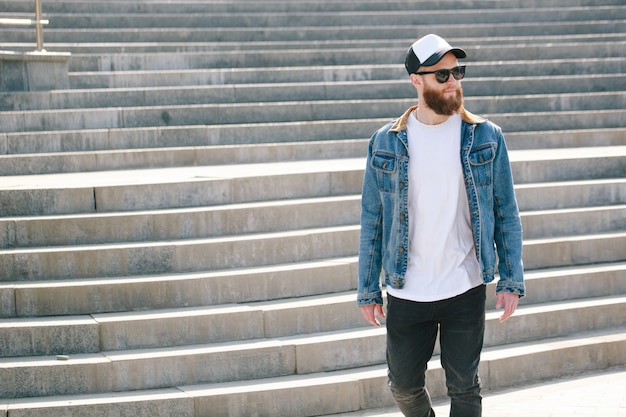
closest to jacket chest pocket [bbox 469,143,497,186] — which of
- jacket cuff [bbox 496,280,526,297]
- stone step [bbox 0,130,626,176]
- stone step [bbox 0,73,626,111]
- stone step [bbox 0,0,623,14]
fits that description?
jacket cuff [bbox 496,280,526,297]

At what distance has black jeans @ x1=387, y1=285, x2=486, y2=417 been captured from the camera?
4.34 m

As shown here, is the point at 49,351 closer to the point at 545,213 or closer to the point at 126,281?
the point at 126,281

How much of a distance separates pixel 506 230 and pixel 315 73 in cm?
709

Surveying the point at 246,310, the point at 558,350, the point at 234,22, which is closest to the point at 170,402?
the point at 246,310

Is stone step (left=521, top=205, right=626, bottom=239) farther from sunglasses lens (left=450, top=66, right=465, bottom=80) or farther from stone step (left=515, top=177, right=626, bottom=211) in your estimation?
sunglasses lens (left=450, top=66, right=465, bottom=80)

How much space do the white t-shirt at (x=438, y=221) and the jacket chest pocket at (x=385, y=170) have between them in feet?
0.23

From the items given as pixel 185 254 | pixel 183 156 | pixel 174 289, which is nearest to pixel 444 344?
pixel 174 289

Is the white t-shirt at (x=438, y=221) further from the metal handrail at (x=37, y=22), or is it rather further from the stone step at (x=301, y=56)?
the stone step at (x=301, y=56)

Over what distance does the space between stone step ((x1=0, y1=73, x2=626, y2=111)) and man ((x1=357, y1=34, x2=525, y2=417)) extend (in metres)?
6.21

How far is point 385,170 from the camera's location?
14.5ft

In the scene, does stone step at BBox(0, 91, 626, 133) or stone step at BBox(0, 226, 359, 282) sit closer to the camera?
stone step at BBox(0, 226, 359, 282)

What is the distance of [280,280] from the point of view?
7082 millimetres

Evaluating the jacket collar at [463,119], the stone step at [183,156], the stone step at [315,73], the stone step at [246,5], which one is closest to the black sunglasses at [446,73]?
the jacket collar at [463,119]

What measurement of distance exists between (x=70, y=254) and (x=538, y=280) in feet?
10.7
